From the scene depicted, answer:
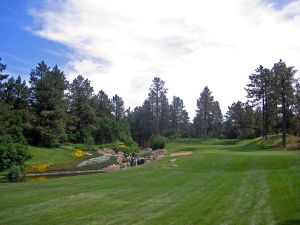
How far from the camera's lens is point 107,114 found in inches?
4535

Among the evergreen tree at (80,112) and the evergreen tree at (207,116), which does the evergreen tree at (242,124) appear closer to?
the evergreen tree at (207,116)

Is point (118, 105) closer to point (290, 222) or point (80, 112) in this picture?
point (80, 112)

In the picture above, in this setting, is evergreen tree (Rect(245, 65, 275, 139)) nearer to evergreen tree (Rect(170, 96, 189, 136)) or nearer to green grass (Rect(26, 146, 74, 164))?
green grass (Rect(26, 146, 74, 164))

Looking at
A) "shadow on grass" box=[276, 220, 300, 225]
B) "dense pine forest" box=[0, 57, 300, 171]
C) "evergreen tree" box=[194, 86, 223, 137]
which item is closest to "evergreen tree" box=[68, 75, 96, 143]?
"dense pine forest" box=[0, 57, 300, 171]

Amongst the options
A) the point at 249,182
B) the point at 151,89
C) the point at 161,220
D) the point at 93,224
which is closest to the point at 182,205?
the point at 161,220

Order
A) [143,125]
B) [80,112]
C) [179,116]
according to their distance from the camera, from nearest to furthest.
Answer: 1. [80,112]
2. [143,125]
3. [179,116]

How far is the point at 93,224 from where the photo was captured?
11.9 meters

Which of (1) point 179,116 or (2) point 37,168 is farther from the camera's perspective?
(1) point 179,116

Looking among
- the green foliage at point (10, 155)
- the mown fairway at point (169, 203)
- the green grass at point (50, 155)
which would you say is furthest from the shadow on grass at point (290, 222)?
the green grass at point (50, 155)

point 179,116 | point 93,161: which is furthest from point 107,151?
point 179,116

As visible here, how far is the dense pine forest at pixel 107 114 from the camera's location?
5866 cm

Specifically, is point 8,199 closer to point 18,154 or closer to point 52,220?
point 52,220

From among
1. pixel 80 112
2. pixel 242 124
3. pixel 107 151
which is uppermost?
pixel 80 112

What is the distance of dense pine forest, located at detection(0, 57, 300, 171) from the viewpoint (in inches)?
2309
